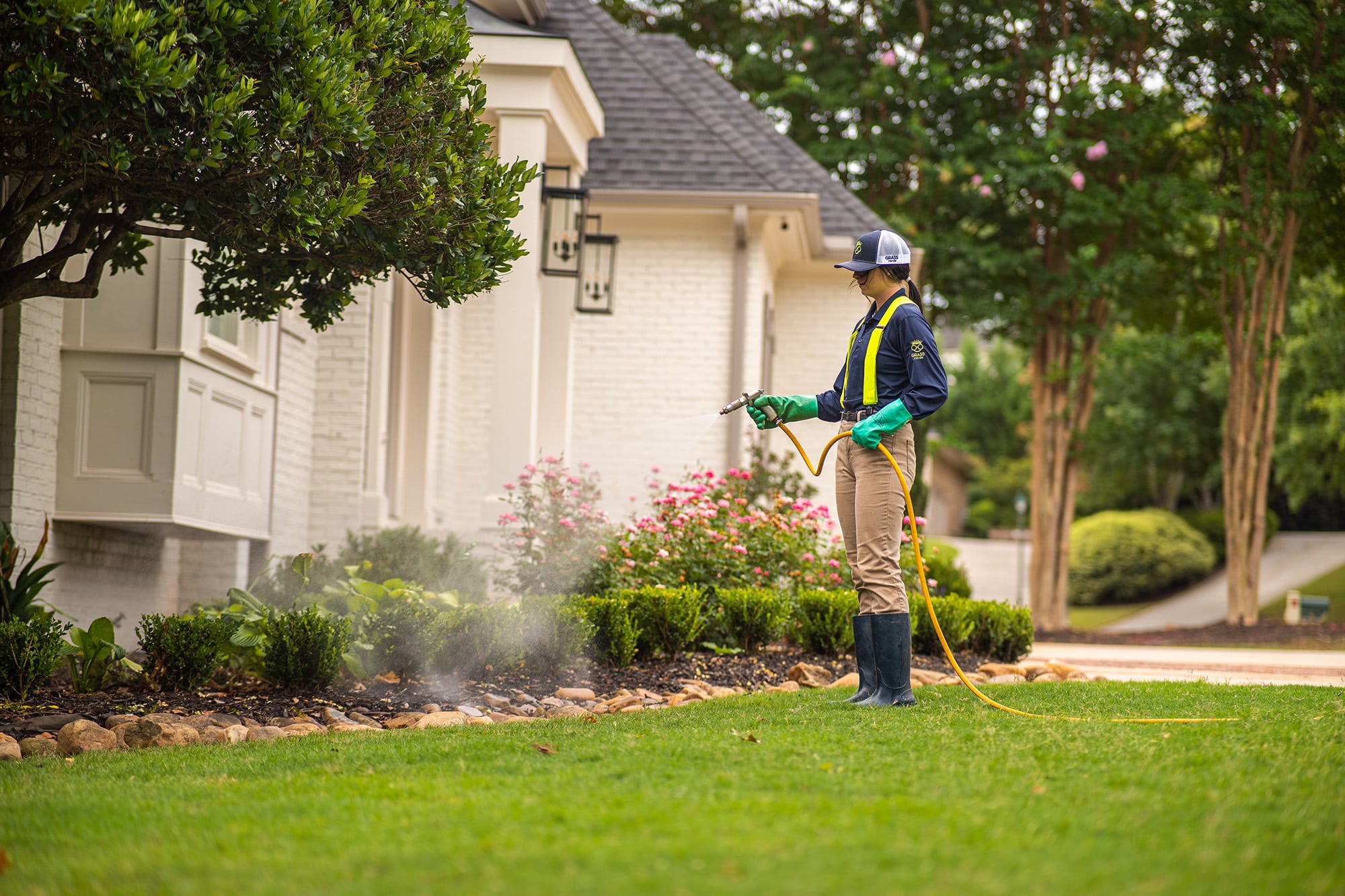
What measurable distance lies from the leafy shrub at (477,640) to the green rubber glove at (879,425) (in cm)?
256

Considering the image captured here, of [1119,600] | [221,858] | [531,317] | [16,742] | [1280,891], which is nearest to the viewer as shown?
[1280,891]

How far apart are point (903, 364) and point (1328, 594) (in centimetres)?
2363

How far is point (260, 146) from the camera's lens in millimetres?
4910

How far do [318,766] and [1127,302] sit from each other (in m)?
15.9

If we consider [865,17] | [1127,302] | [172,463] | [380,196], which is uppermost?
[865,17]

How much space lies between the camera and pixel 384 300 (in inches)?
460

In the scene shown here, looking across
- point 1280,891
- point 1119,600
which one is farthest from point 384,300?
point 1119,600

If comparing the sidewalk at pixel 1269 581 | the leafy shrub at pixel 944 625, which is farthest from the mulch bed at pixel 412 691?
the sidewalk at pixel 1269 581

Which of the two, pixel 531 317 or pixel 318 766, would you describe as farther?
pixel 531 317

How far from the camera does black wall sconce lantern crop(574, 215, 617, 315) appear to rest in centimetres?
1155

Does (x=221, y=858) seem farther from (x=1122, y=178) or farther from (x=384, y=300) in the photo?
(x=1122, y=178)

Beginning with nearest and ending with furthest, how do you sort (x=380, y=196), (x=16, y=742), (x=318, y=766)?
(x=318, y=766), (x=16, y=742), (x=380, y=196)

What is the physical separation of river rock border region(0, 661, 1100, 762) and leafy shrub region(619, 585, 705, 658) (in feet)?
1.57

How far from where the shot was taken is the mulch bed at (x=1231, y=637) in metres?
14.4
